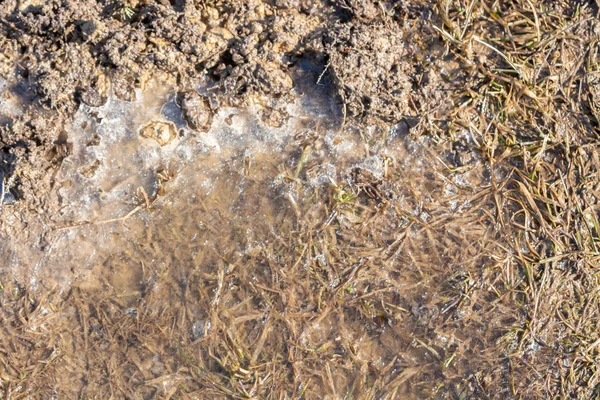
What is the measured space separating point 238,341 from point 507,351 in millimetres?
1557

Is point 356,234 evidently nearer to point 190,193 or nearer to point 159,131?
point 190,193

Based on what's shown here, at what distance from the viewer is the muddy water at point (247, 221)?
2.72 meters

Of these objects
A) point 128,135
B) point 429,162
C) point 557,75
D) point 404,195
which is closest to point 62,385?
point 128,135

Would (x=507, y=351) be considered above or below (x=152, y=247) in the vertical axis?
below

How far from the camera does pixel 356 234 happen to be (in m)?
2.76

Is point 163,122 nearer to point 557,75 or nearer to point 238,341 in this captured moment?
point 238,341

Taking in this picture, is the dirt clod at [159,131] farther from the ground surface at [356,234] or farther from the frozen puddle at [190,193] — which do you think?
the ground surface at [356,234]

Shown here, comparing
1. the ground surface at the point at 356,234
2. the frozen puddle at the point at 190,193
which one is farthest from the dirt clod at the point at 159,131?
the ground surface at the point at 356,234

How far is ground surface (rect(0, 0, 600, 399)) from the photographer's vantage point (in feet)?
8.83

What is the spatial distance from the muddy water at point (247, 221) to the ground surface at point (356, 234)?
13 mm

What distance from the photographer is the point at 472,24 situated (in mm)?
2742

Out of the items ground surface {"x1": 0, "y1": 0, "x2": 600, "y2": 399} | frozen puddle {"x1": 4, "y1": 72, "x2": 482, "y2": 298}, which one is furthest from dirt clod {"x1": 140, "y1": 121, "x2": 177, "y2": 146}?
ground surface {"x1": 0, "y1": 0, "x2": 600, "y2": 399}

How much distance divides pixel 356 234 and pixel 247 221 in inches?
24.7

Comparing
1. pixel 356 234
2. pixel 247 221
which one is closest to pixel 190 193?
pixel 247 221
